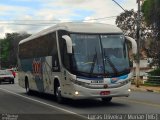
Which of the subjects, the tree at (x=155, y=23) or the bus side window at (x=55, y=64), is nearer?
the bus side window at (x=55, y=64)

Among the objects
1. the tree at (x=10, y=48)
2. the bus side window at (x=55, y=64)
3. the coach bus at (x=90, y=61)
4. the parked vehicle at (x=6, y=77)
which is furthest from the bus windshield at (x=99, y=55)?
the tree at (x=10, y=48)

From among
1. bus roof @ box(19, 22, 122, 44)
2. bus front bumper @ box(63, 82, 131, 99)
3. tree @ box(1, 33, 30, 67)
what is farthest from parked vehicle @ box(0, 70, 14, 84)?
tree @ box(1, 33, 30, 67)

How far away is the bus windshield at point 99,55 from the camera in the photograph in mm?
17406

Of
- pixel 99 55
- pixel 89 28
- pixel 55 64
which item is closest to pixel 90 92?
pixel 99 55

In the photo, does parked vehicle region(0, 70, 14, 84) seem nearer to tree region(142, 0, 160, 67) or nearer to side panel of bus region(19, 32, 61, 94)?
tree region(142, 0, 160, 67)

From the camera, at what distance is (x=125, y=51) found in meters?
18.0

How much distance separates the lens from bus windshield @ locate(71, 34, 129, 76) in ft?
57.1

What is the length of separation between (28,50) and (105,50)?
892cm

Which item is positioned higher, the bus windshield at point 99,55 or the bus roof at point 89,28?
the bus roof at point 89,28

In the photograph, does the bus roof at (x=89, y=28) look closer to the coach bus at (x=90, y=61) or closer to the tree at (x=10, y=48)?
the coach bus at (x=90, y=61)

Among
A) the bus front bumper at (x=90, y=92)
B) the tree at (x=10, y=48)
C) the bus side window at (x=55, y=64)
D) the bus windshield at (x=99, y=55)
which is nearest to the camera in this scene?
the bus front bumper at (x=90, y=92)

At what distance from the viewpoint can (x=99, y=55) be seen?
57.8ft

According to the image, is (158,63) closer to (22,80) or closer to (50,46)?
(22,80)

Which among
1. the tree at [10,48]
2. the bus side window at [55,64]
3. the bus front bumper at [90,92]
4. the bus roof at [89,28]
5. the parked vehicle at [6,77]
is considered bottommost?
the tree at [10,48]
